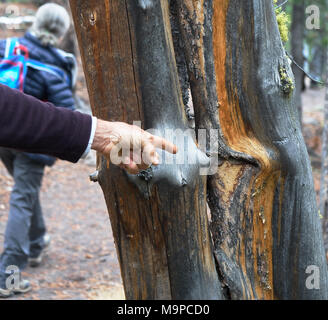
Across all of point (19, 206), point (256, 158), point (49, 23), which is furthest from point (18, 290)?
point (256, 158)

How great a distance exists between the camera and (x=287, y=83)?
2.29 meters

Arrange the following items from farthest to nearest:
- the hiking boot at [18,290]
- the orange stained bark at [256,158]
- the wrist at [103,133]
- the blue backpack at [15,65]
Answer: the hiking boot at [18,290] → the blue backpack at [15,65] → the orange stained bark at [256,158] → the wrist at [103,133]

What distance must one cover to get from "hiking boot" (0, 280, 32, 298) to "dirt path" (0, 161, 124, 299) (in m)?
0.06

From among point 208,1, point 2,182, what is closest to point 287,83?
point 208,1

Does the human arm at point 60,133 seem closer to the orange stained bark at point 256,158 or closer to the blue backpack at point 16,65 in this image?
the orange stained bark at point 256,158

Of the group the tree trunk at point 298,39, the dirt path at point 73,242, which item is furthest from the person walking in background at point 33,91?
the tree trunk at point 298,39

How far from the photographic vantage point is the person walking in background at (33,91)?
13.8 feet

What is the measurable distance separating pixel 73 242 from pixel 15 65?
115 inches

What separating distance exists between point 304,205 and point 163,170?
890mm

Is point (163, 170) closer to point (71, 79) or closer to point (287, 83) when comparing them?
point (287, 83)

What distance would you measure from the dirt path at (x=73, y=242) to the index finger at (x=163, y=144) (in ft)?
10.6

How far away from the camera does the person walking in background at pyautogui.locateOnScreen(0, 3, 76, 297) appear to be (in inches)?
166

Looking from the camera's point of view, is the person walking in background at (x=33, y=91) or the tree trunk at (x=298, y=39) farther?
the tree trunk at (x=298, y=39)

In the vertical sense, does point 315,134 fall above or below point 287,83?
below
